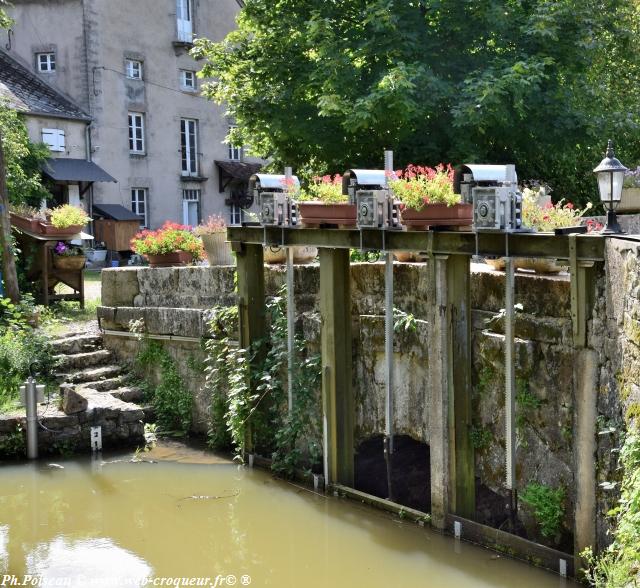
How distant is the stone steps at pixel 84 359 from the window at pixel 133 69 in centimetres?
1518

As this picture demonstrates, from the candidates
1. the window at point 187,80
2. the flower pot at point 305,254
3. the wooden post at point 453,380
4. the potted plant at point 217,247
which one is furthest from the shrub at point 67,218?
the window at point 187,80

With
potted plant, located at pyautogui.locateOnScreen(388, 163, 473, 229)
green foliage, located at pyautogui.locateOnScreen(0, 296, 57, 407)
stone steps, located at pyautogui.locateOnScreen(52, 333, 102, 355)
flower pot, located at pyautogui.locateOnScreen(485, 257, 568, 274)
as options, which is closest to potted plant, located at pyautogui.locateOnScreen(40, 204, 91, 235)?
green foliage, located at pyautogui.locateOnScreen(0, 296, 57, 407)

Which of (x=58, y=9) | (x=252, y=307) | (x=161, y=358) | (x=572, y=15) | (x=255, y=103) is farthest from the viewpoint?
(x=58, y=9)

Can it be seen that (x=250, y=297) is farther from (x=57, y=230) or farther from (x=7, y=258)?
(x=57, y=230)

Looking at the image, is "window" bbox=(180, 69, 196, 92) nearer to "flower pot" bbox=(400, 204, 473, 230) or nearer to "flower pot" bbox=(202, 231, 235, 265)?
"flower pot" bbox=(202, 231, 235, 265)

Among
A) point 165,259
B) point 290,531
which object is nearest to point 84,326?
point 165,259

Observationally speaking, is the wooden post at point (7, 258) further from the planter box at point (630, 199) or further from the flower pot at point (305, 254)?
the planter box at point (630, 199)

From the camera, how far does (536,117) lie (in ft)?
44.0

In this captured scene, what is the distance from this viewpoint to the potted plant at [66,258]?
1507 cm

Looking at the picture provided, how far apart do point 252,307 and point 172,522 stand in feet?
8.56

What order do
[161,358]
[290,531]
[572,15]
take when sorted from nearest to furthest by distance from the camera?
[290,531]
[161,358]
[572,15]

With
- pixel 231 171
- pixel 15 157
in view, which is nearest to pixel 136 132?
pixel 231 171

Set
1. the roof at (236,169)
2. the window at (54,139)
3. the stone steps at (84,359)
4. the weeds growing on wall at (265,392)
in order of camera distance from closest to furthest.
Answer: the weeds growing on wall at (265,392), the stone steps at (84,359), the window at (54,139), the roof at (236,169)

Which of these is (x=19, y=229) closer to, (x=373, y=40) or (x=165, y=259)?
(x=165, y=259)
